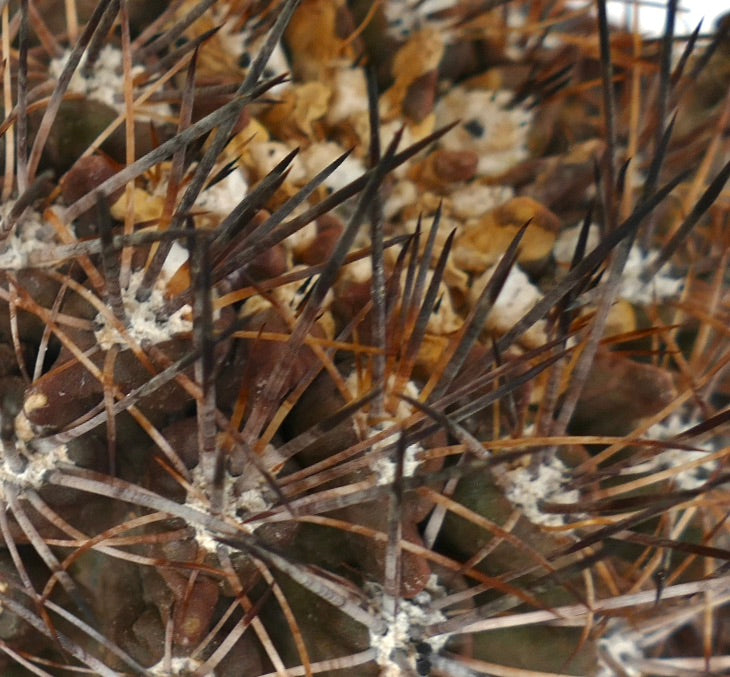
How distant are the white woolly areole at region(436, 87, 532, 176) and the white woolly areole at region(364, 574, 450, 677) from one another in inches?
14.3

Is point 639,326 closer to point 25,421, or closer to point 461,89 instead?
point 461,89

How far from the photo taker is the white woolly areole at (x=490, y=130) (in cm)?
66

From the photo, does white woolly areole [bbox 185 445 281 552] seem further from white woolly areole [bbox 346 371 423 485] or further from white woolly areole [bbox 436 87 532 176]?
white woolly areole [bbox 436 87 532 176]

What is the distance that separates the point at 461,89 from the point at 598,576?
1.35ft

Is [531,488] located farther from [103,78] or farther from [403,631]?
[103,78]


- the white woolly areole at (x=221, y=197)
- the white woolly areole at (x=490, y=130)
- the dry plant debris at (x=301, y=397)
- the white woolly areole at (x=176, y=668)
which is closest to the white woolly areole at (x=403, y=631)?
→ the dry plant debris at (x=301, y=397)

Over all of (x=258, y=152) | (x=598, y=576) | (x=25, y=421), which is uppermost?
(x=258, y=152)

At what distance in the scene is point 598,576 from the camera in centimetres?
50

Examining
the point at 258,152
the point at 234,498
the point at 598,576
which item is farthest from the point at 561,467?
the point at 258,152

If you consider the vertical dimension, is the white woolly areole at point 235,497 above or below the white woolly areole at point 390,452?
below

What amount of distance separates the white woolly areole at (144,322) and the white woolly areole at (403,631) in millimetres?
191

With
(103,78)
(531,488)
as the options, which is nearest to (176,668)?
(531,488)

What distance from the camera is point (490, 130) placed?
0.66 metres

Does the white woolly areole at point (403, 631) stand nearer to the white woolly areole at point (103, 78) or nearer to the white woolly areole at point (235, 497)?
the white woolly areole at point (235, 497)
